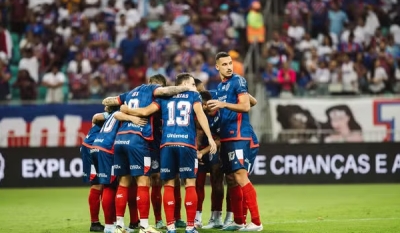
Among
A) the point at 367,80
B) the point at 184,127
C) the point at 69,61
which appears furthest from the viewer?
the point at 69,61

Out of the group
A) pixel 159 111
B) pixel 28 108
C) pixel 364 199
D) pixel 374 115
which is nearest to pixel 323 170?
pixel 374 115

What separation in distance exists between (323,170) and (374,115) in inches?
81.9

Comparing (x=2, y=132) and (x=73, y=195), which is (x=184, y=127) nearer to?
(x=73, y=195)

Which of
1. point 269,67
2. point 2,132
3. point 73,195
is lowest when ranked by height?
point 73,195

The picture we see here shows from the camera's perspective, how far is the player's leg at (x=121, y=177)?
12.8 metres

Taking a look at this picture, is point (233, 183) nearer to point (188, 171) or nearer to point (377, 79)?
point (188, 171)

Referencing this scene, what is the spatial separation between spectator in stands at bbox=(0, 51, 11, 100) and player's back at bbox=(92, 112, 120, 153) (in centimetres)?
1211

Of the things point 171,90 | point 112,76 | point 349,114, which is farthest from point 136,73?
point 171,90

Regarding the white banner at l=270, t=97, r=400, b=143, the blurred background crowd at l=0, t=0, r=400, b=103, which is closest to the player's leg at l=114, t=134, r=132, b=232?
the white banner at l=270, t=97, r=400, b=143

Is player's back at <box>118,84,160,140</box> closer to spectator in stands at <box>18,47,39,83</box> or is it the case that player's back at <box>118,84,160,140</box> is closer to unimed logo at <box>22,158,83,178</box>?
unimed logo at <box>22,158,83,178</box>

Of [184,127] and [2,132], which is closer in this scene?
[184,127]

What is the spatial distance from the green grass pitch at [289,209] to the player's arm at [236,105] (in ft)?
6.17

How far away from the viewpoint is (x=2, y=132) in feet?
79.8

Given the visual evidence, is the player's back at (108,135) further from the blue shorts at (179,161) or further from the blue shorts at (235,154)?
the blue shorts at (235,154)
